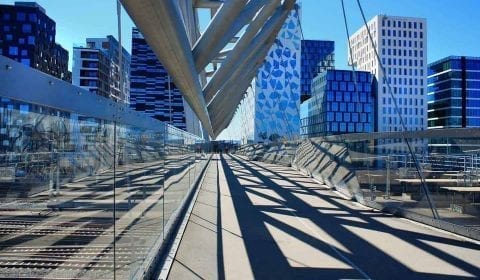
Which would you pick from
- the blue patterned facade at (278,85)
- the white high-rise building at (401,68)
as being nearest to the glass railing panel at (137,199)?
the blue patterned facade at (278,85)

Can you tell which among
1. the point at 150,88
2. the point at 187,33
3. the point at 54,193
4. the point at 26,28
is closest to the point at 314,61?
the point at 26,28

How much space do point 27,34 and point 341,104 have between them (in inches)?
2197

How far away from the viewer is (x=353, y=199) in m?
12.9

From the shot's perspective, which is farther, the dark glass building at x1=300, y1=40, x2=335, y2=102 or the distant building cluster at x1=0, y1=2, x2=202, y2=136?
the dark glass building at x1=300, y1=40, x2=335, y2=102

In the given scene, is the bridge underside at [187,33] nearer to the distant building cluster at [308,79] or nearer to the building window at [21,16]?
the distant building cluster at [308,79]

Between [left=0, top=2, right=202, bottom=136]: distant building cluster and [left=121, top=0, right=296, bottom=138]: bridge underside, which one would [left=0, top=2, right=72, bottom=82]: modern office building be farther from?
[left=121, top=0, right=296, bottom=138]: bridge underside

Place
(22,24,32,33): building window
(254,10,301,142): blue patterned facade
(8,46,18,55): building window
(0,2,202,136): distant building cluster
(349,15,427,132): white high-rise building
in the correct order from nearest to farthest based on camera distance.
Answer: (0,2,202,136): distant building cluster
(8,46,18,55): building window
(22,24,32,33): building window
(254,10,301,142): blue patterned facade
(349,15,427,132): white high-rise building

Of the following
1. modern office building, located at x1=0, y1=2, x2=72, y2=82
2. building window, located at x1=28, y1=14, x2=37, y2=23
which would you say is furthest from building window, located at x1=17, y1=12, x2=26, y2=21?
building window, located at x1=28, y1=14, x2=37, y2=23

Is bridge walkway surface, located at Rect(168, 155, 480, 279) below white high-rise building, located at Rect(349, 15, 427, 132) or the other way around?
below

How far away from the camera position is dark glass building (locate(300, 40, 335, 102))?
127625 mm

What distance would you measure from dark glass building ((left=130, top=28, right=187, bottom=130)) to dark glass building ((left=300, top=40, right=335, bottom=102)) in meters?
79.8

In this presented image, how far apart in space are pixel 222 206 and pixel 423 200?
4629 mm

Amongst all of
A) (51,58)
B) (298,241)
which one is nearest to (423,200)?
(298,241)

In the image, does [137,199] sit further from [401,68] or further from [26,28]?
→ [401,68]
